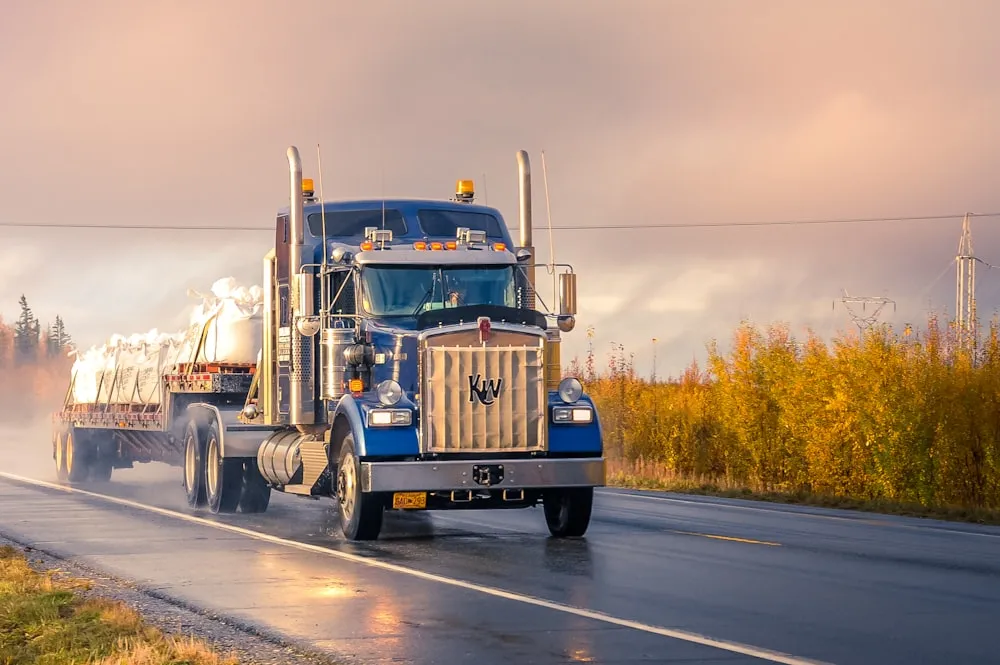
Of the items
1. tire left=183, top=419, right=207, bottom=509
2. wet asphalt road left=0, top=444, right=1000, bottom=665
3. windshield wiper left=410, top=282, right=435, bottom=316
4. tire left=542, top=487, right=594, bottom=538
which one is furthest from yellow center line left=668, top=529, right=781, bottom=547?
tire left=183, top=419, right=207, bottom=509

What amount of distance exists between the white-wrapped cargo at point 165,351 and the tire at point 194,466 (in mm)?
1191

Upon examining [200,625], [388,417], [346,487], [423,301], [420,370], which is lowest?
[200,625]

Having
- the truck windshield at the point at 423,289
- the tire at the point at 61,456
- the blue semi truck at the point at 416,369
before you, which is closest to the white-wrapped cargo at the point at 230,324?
the blue semi truck at the point at 416,369

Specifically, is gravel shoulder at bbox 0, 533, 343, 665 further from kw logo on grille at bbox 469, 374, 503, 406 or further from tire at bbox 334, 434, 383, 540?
kw logo on grille at bbox 469, 374, 503, 406

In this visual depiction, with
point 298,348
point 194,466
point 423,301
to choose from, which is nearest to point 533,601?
point 423,301

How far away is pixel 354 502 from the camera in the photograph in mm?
16484

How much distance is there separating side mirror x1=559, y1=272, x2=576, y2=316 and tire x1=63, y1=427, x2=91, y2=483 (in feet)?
57.2

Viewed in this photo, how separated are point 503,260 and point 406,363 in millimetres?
1887

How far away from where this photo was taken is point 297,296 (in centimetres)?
1836

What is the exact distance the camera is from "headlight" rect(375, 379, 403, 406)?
52.0ft

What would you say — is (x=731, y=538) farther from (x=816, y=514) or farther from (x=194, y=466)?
(x=194, y=466)

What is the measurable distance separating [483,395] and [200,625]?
19.3ft

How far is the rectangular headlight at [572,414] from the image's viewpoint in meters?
16.2

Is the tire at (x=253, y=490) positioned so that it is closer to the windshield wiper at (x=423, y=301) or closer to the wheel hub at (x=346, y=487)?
the wheel hub at (x=346, y=487)
